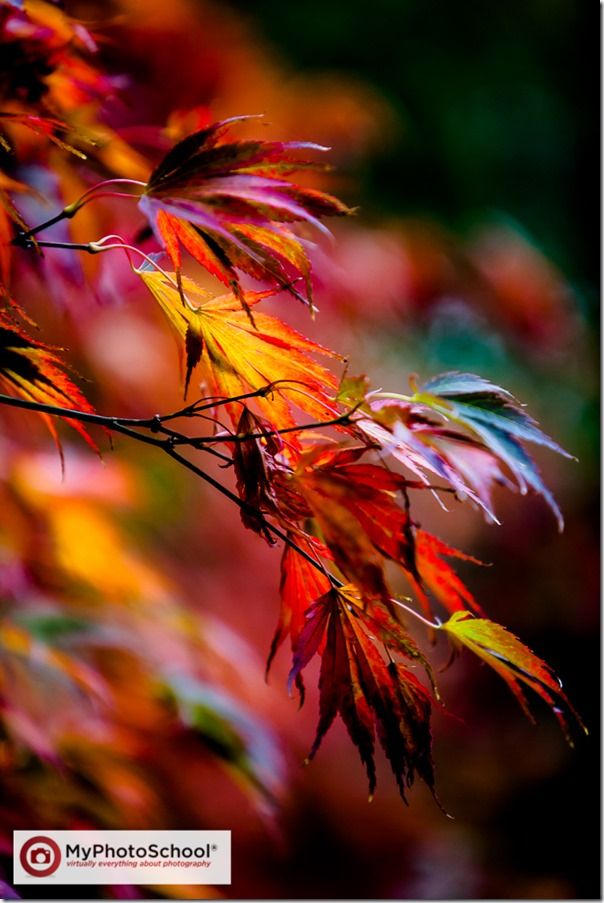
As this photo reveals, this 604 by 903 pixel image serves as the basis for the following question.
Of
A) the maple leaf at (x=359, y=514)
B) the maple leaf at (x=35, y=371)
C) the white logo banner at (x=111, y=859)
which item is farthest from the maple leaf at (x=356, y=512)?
the white logo banner at (x=111, y=859)

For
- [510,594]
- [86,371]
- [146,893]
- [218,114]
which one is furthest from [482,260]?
[146,893]

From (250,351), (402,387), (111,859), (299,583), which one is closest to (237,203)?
(250,351)

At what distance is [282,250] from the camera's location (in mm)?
333

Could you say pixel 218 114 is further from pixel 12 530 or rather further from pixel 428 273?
pixel 12 530

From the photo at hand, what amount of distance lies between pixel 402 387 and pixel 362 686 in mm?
1764

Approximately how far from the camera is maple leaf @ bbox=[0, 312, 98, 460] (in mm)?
373

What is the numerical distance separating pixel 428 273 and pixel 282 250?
1592 mm

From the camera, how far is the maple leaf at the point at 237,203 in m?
0.32

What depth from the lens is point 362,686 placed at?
0.36 m

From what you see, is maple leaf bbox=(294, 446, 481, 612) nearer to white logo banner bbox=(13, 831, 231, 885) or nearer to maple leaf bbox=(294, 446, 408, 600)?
maple leaf bbox=(294, 446, 408, 600)

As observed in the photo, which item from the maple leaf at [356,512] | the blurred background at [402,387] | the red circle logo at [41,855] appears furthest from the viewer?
→ the blurred background at [402,387]

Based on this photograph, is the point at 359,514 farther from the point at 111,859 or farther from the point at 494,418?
the point at 111,859

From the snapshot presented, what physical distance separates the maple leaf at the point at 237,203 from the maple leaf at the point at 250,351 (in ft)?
0.08

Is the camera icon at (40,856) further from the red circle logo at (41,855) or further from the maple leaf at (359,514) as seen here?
the maple leaf at (359,514)
